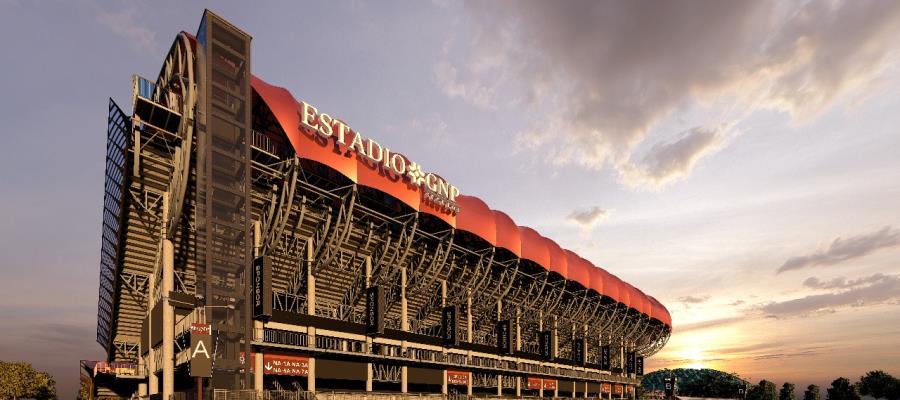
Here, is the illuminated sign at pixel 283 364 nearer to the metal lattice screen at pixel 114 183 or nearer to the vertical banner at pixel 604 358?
the metal lattice screen at pixel 114 183

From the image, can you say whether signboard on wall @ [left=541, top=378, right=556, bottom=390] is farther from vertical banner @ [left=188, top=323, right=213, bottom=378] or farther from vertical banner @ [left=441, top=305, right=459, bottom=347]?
vertical banner @ [left=188, top=323, right=213, bottom=378]

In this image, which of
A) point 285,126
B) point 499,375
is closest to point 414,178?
point 285,126

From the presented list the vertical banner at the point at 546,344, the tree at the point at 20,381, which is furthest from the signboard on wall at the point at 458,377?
the tree at the point at 20,381

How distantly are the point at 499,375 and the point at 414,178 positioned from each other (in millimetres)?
41527

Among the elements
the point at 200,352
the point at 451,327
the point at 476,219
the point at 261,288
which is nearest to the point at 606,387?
the point at 451,327

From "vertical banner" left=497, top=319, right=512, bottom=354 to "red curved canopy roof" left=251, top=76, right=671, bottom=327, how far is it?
10.6m

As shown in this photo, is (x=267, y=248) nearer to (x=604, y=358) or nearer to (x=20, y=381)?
(x=604, y=358)

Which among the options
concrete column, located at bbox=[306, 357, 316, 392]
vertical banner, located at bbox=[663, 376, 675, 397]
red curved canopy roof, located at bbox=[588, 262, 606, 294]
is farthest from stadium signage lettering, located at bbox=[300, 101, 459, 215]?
vertical banner, located at bbox=[663, 376, 675, 397]

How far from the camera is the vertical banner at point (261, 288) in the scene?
2035 inches

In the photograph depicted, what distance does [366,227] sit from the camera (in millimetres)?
69938

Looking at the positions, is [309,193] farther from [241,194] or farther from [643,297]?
[643,297]

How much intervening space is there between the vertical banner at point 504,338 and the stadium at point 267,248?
0.89 feet

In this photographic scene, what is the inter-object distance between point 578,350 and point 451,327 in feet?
167

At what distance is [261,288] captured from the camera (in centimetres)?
5200
